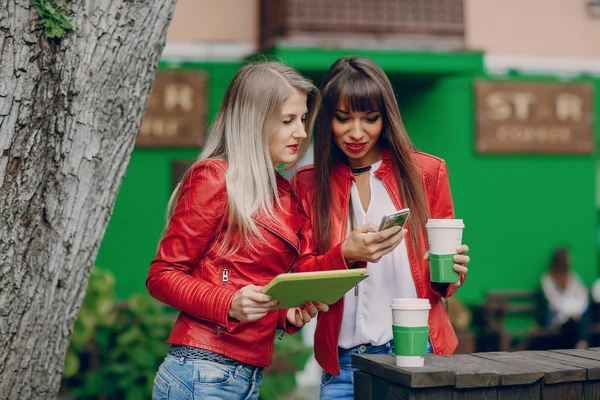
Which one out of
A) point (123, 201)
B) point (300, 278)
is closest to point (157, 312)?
point (123, 201)

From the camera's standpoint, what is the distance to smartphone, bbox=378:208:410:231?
2486 mm

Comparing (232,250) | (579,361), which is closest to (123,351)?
(232,250)

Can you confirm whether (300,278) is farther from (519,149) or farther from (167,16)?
(519,149)

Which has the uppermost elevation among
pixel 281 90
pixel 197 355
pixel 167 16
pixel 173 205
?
pixel 167 16

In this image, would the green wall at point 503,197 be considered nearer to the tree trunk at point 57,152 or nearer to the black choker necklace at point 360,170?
the black choker necklace at point 360,170

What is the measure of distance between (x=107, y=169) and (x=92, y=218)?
0.18 m

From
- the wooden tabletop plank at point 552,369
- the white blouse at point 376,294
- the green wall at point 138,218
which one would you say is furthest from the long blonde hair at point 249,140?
the green wall at point 138,218

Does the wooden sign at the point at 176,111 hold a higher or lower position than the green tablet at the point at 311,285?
higher

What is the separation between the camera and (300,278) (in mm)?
2283

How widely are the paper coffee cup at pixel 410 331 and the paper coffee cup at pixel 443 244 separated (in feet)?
1.20

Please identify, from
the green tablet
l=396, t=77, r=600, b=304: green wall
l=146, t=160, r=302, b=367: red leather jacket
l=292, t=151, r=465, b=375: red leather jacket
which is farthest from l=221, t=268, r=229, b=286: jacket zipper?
l=396, t=77, r=600, b=304: green wall

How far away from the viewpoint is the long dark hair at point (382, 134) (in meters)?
2.96

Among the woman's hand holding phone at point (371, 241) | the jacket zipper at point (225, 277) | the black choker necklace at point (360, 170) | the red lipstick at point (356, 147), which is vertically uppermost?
the red lipstick at point (356, 147)

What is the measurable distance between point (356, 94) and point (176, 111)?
504 centimetres
